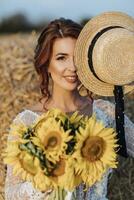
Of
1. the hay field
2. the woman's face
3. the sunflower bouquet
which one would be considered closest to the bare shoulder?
the woman's face

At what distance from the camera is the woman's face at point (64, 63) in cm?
399

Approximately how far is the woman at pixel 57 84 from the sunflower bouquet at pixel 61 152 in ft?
0.94

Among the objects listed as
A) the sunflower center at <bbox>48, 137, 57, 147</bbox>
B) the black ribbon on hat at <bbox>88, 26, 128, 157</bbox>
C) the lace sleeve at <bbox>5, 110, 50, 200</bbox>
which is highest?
the black ribbon on hat at <bbox>88, 26, 128, 157</bbox>

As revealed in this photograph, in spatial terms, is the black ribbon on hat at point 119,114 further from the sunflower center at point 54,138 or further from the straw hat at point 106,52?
the sunflower center at point 54,138

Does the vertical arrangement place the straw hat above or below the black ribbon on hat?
above

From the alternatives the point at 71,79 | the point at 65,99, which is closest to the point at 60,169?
the point at 71,79

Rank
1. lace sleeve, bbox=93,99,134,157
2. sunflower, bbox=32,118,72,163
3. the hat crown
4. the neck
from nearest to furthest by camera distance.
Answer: sunflower, bbox=32,118,72,163 < the hat crown < the neck < lace sleeve, bbox=93,99,134,157

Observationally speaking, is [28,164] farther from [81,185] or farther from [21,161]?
[81,185]

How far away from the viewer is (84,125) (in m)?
3.61

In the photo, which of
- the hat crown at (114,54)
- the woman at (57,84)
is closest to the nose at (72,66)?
the woman at (57,84)

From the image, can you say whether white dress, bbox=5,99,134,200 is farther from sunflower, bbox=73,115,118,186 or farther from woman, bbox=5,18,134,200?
sunflower, bbox=73,115,118,186

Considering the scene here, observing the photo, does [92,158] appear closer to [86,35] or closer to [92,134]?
[92,134]

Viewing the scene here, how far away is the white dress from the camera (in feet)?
13.0

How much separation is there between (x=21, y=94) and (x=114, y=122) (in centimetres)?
179
